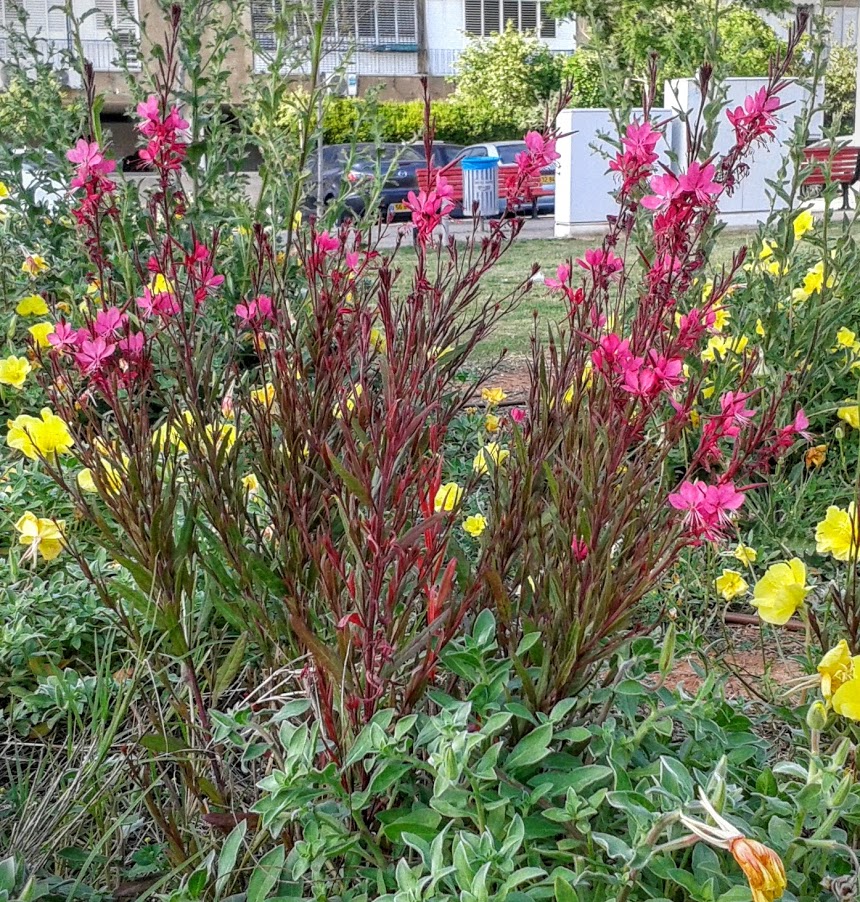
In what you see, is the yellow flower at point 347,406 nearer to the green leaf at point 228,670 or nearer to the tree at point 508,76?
the green leaf at point 228,670

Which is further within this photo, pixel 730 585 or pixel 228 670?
pixel 730 585

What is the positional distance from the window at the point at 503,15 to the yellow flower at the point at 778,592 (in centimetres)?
3802

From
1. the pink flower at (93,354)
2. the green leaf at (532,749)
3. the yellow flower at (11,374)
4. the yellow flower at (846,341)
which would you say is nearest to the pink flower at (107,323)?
the pink flower at (93,354)

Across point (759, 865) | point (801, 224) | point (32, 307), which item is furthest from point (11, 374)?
point (801, 224)

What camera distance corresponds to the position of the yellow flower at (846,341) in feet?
9.74

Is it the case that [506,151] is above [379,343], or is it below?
above

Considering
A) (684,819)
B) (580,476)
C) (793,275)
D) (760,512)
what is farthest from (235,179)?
(684,819)

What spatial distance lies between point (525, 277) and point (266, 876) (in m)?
7.28

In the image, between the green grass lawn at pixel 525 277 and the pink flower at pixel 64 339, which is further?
the green grass lawn at pixel 525 277

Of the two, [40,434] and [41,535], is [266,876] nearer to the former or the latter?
[41,535]

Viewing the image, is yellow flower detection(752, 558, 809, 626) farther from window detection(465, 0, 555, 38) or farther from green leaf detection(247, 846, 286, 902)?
window detection(465, 0, 555, 38)

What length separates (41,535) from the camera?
1951 millimetres

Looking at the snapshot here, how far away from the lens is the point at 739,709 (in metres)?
1.73

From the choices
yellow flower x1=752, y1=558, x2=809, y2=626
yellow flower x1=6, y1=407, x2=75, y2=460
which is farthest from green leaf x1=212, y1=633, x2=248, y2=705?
yellow flower x1=752, y1=558, x2=809, y2=626
